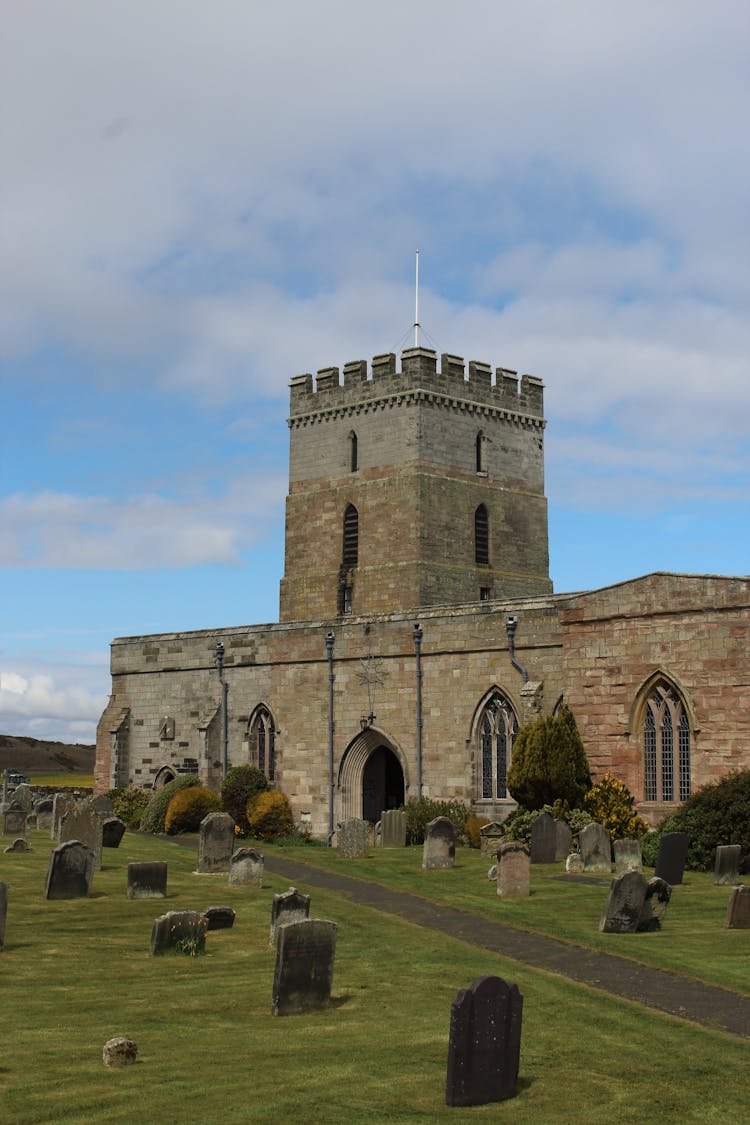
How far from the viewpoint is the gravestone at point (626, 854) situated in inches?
1118

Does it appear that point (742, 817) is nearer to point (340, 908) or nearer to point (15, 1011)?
point (340, 908)

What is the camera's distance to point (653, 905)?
21156 millimetres

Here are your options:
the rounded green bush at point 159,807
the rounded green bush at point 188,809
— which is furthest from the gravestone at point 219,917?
the rounded green bush at point 159,807

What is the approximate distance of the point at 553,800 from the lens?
32.9 m

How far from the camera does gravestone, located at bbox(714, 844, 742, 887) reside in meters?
25.9

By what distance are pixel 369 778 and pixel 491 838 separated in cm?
1034

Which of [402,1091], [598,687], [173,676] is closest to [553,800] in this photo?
[598,687]

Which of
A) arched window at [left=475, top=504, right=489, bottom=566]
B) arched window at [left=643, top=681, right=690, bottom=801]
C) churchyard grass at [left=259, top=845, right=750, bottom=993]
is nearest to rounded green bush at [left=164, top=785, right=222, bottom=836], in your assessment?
churchyard grass at [left=259, top=845, right=750, bottom=993]

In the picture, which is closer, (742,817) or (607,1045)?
(607,1045)

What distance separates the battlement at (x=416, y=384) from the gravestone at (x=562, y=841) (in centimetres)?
2505

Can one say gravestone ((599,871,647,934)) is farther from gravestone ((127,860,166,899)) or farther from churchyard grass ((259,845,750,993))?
gravestone ((127,860,166,899))

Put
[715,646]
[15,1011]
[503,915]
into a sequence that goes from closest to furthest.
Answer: [15,1011], [503,915], [715,646]

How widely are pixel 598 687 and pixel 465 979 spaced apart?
54.7 feet

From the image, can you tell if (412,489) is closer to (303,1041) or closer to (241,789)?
(241,789)
